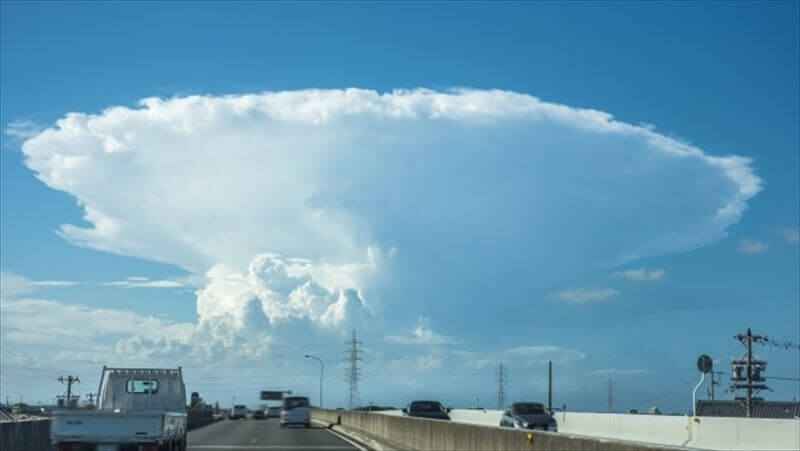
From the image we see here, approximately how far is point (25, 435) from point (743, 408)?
79297 millimetres

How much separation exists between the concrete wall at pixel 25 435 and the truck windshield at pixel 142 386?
8.23 ft

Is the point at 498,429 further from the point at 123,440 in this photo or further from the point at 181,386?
the point at 181,386

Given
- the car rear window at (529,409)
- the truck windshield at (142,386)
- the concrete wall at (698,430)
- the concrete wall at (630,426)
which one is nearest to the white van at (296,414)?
the concrete wall at (630,426)

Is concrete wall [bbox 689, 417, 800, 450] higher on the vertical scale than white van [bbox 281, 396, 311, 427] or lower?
higher

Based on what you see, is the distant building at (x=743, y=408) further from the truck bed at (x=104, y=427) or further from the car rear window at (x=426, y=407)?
the truck bed at (x=104, y=427)

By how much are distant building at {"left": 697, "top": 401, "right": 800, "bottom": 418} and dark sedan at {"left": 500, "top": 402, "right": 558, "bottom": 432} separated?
158 feet

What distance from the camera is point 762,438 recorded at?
30625 millimetres

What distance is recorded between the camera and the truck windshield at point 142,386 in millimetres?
28672

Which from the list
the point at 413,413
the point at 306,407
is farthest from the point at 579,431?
the point at 306,407

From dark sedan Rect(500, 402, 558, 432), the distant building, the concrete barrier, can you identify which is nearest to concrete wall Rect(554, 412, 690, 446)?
dark sedan Rect(500, 402, 558, 432)

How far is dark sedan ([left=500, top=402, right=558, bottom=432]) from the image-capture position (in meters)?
45.4

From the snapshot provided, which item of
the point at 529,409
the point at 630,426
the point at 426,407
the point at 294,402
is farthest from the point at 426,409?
the point at 294,402

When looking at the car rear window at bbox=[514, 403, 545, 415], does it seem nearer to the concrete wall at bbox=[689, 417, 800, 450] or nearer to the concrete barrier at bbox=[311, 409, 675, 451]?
the concrete barrier at bbox=[311, 409, 675, 451]

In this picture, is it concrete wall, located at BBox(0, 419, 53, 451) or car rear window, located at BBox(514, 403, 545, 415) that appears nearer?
concrete wall, located at BBox(0, 419, 53, 451)
